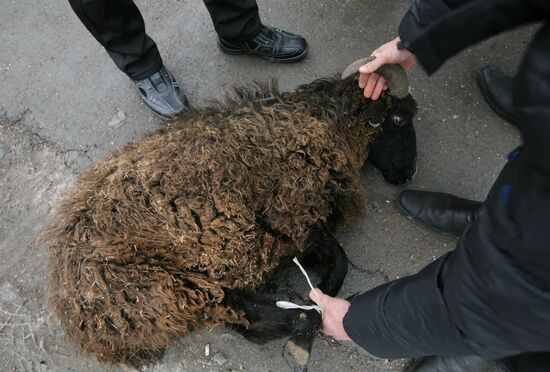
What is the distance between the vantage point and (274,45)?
321 centimetres

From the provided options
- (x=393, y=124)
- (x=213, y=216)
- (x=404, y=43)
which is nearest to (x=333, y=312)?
(x=213, y=216)

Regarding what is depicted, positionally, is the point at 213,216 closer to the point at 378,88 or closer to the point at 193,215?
the point at 193,215

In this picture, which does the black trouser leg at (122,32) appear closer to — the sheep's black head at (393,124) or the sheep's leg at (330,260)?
the sheep's black head at (393,124)

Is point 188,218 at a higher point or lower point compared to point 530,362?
higher

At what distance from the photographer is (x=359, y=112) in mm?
2381

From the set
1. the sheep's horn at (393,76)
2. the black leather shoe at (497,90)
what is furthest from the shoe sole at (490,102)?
the sheep's horn at (393,76)

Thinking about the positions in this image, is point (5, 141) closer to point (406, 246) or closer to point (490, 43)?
point (406, 246)

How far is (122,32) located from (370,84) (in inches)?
60.8

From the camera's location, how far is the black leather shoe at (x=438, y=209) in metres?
2.62

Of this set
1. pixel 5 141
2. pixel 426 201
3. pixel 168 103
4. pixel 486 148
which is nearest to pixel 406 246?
pixel 426 201

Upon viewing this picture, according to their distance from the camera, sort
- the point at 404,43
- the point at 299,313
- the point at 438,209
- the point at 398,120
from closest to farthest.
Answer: the point at 404,43 → the point at 299,313 → the point at 398,120 → the point at 438,209

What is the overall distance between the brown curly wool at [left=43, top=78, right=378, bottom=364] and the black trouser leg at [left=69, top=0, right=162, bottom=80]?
0.82m

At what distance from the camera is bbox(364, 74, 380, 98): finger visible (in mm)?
2146

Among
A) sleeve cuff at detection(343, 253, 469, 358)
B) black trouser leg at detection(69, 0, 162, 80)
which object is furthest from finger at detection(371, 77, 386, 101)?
black trouser leg at detection(69, 0, 162, 80)
